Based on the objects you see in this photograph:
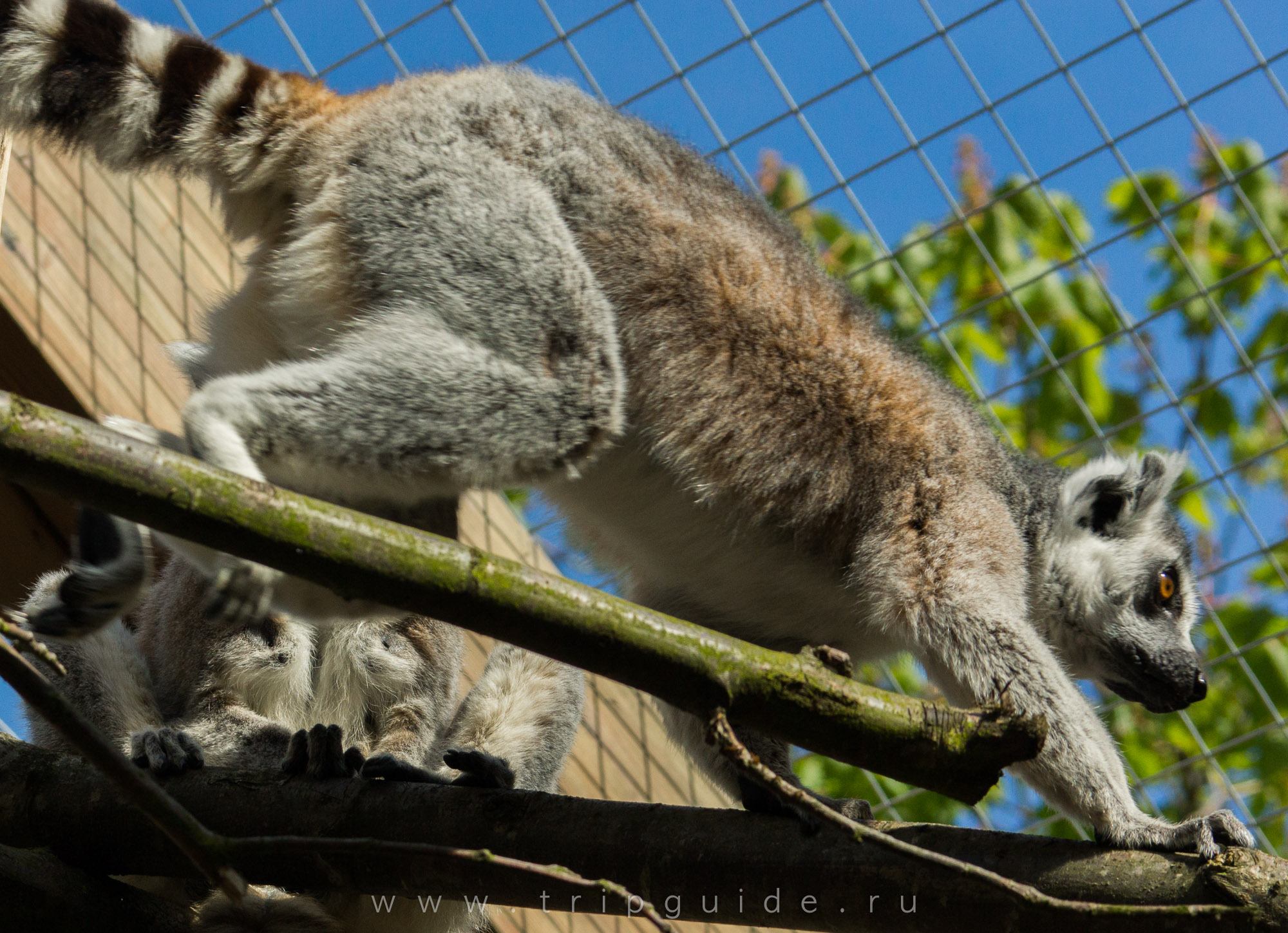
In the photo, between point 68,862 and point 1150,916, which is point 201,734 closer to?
point 68,862

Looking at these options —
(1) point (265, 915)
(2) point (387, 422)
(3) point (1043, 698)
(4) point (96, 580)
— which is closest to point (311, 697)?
(1) point (265, 915)

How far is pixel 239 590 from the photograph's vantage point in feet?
8.68

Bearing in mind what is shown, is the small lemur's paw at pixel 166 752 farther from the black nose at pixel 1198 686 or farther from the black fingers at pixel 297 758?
the black nose at pixel 1198 686

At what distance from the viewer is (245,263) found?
333 centimetres

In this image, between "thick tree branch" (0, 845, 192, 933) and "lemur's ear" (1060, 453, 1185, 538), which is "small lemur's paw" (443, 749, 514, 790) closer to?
"thick tree branch" (0, 845, 192, 933)

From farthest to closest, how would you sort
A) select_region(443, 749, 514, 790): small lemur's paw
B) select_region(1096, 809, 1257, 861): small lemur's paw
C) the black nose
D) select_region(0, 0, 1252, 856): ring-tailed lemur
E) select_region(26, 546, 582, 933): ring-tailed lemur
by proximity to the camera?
1. the black nose
2. select_region(26, 546, 582, 933): ring-tailed lemur
3. select_region(443, 749, 514, 790): small lemur's paw
4. select_region(0, 0, 1252, 856): ring-tailed lemur
5. select_region(1096, 809, 1257, 861): small lemur's paw

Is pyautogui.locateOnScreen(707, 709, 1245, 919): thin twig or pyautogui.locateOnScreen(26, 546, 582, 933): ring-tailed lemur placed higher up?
pyautogui.locateOnScreen(26, 546, 582, 933): ring-tailed lemur

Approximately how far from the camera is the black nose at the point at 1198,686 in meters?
3.79

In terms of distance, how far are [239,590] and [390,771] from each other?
1.80ft

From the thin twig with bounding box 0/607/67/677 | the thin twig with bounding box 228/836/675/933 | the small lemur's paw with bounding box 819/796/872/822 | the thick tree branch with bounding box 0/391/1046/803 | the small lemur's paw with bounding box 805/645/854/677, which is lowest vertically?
the thin twig with bounding box 228/836/675/933

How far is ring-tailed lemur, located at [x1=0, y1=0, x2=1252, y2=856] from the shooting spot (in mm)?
2758

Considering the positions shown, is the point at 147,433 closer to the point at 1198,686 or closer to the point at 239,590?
the point at 239,590

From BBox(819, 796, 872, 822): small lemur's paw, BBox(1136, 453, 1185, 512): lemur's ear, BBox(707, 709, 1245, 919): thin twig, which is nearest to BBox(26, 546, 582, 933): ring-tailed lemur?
BBox(819, 796, 872, 822): small lemur's paw

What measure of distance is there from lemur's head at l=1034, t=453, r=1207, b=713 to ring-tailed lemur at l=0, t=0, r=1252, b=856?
10 millimetres
